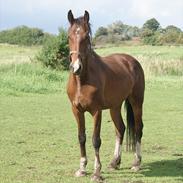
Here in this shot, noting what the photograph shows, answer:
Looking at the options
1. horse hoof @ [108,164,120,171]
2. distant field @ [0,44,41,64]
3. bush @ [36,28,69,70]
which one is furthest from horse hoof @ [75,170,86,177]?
distant field @ [0,44,41,64]

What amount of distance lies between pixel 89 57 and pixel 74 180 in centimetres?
190

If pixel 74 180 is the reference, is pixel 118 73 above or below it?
above

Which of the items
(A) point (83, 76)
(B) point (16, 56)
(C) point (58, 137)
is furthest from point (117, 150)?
(B) point (16, 56)

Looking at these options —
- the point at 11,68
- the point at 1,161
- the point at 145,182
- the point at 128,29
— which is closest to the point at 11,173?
the point at 1,161

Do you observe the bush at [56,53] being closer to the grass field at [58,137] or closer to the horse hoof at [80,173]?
the grass field at [58,137]

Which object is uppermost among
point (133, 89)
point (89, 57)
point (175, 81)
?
point (89, 57)

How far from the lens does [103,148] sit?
1026 centimetres

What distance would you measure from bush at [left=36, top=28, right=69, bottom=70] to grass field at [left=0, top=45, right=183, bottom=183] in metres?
5.95

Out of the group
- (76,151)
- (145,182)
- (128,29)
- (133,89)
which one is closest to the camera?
(145,182)

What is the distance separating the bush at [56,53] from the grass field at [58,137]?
5954mm

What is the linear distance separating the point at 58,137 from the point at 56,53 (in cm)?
1829

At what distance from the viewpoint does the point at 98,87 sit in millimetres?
7227

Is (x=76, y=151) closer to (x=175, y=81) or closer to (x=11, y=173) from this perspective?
(x=11, y=173)

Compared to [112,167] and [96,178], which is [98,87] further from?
[112,167]
